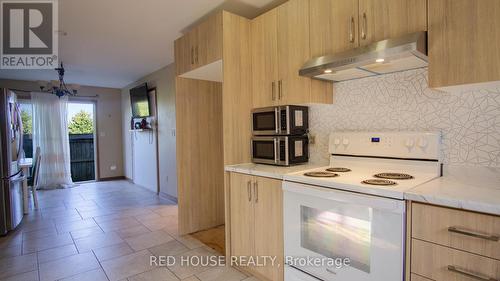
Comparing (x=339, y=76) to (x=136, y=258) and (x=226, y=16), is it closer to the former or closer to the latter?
(x=226, y=16)

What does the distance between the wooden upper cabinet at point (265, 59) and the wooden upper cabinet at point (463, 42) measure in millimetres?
1126

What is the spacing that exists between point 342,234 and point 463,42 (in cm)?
117

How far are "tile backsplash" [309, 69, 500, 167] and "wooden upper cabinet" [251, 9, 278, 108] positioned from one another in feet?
1.48

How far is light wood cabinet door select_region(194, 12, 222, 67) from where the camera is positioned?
2.30 metres

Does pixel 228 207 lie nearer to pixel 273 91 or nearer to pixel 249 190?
pixel 249 190

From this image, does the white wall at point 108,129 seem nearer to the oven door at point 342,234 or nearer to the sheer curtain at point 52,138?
the sheer curtain at point 52,138

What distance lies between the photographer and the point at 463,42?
1281 mm

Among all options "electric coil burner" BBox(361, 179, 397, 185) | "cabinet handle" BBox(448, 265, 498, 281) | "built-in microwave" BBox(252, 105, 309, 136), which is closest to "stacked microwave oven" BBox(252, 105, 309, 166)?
"built-in microwave" BBox(252, 105, 309, 136)

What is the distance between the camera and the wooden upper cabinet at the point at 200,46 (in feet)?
7.61

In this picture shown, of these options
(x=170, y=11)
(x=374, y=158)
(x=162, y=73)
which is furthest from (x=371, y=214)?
(x=162, y=73)

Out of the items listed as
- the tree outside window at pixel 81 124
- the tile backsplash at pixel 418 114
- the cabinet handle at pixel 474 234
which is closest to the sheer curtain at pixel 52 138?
the tree outside window at pixel 81 124

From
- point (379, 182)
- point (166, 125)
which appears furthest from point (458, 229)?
point (166, 125)

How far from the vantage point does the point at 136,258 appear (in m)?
2.47

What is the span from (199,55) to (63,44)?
212cm
